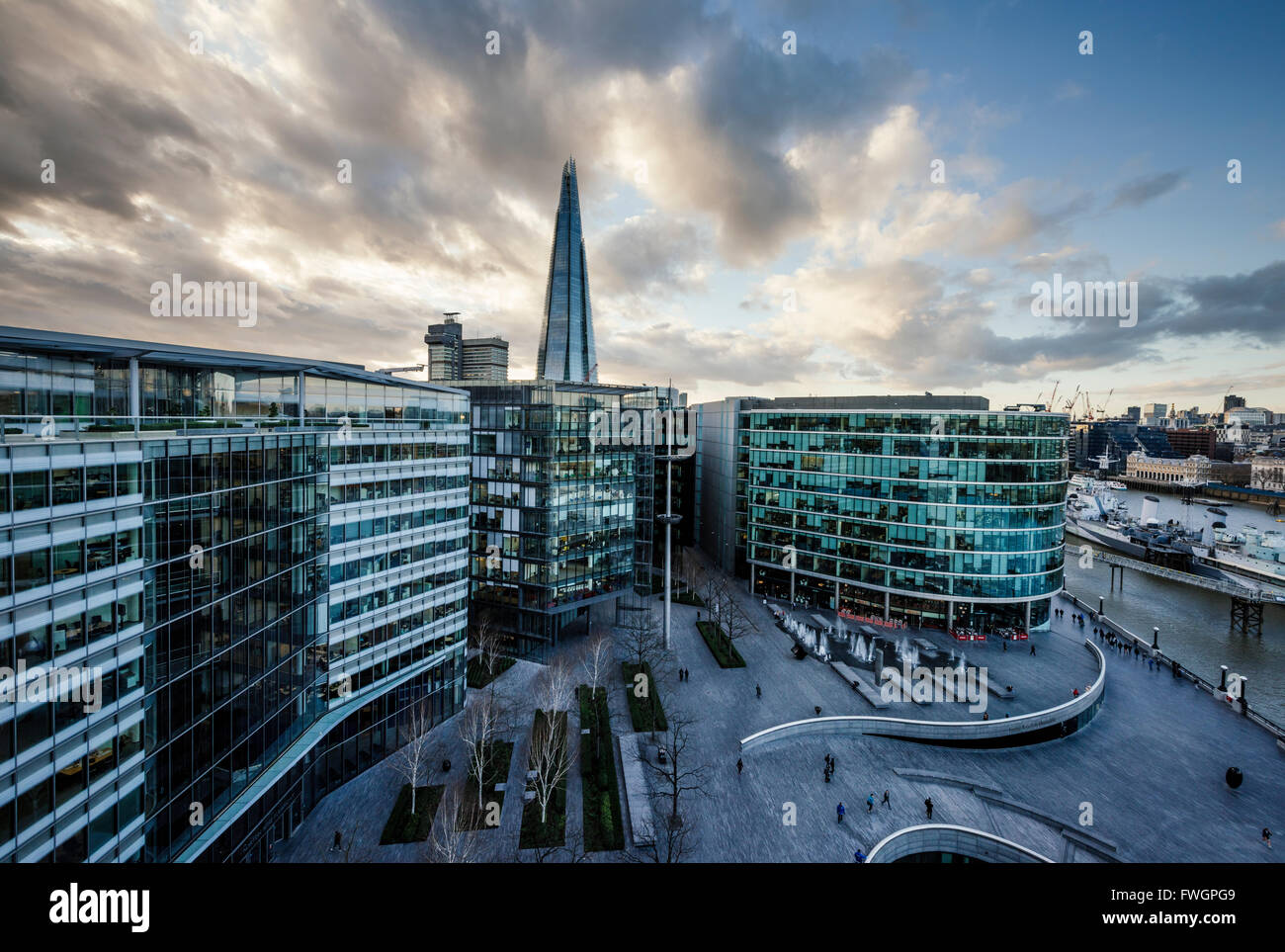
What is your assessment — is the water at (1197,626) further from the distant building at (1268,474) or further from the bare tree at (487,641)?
the distant building at (1268,474)

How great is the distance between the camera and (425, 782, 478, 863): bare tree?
23584 millimetres

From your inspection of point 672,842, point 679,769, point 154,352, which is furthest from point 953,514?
point 154,352

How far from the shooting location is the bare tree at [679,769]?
92.5ft

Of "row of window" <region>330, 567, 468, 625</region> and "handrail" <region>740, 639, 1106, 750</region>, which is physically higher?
"row of window" <region>330, 567, 468, 625</region>

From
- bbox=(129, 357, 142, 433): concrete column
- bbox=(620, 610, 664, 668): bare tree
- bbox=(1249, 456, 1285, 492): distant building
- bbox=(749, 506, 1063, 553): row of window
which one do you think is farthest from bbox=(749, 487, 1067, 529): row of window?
bbox=(1249, 456, 1285, 492): distant building

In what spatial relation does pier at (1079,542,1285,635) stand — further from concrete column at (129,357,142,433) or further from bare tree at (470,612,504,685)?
concrete column at (129,357,142,433)

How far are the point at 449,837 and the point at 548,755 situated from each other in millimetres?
5283

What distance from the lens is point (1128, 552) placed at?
95.6 metres

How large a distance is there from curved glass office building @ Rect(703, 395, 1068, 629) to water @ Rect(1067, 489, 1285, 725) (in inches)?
A: 542

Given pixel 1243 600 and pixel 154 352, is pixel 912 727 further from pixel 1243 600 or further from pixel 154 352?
pixel 1243 600
